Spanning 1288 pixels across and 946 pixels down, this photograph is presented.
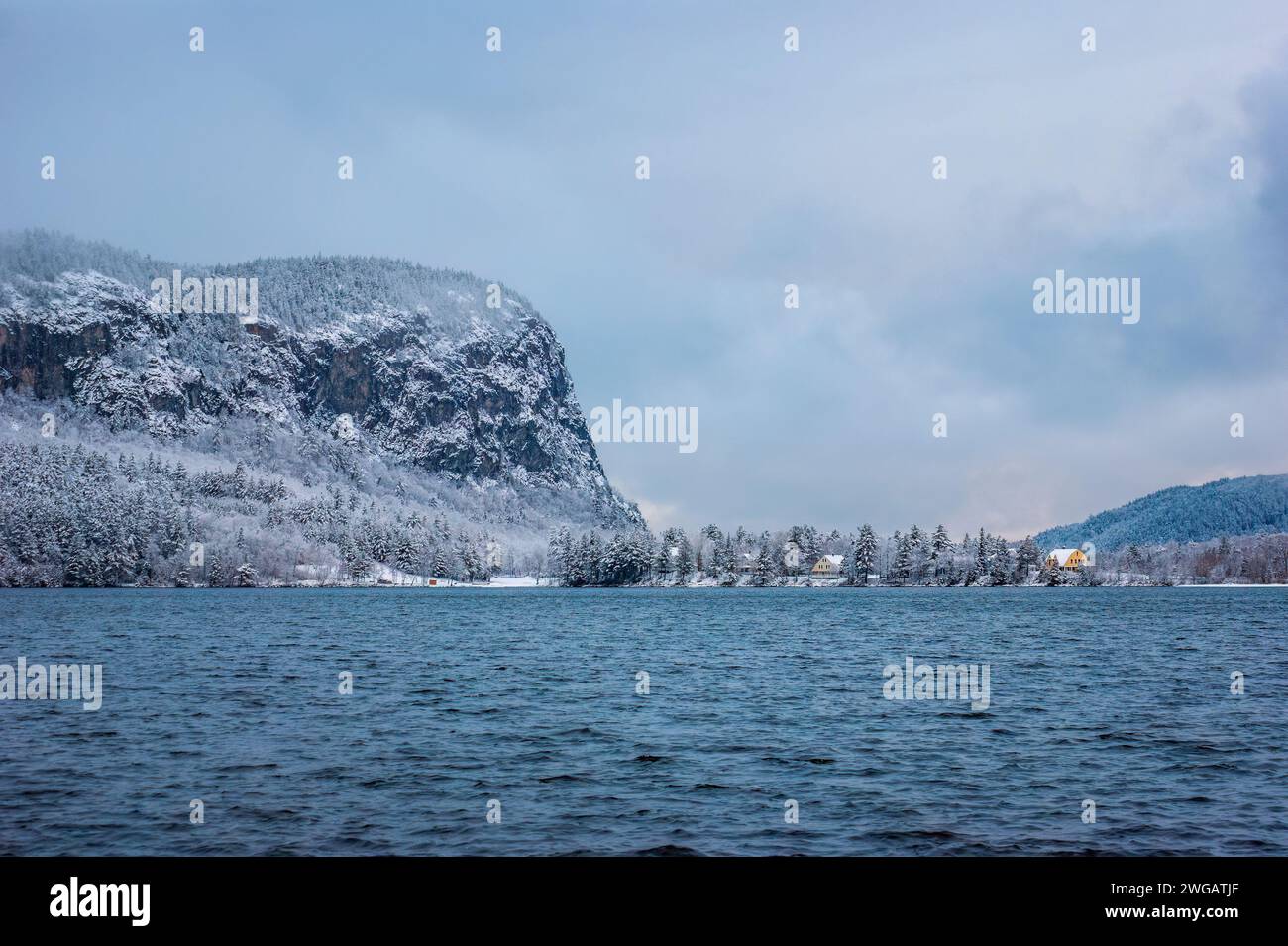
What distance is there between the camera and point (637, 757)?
33.5 metres

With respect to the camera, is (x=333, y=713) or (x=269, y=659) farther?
(x=269, y=659)

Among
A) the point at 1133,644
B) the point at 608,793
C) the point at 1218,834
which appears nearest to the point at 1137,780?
the point at 1218,834

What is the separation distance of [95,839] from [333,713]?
19.9 metres

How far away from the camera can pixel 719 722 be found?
41.8m

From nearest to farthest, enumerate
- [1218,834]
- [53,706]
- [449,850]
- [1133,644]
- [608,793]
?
[449,850], [1218,834], [608,793], [53,706], [1133,644]

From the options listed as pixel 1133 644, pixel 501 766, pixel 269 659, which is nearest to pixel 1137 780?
pixel 501 766

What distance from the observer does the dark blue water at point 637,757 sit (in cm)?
2377

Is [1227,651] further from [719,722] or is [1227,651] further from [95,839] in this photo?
[95,839]

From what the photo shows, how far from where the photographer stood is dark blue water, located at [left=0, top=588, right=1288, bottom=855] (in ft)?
78.0

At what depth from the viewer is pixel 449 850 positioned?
22.0 m

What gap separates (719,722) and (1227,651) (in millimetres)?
57441
